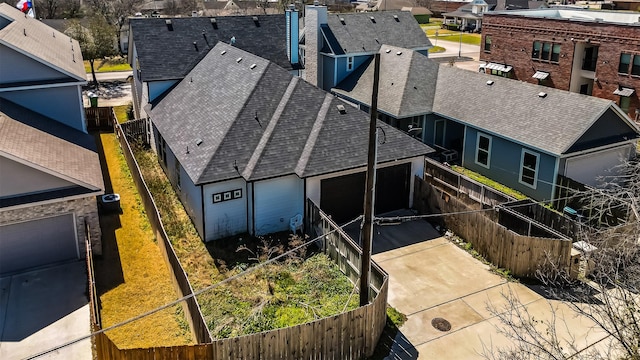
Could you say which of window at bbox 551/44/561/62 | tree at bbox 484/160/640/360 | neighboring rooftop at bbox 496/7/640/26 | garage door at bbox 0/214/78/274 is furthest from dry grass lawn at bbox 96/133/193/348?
neighboring rooftop at bbox 496/7/640/26

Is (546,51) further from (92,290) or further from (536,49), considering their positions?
(92,290)

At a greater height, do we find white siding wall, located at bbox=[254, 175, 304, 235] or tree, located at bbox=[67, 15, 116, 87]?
tree, located at bbox=[67, 15, 116, 87]

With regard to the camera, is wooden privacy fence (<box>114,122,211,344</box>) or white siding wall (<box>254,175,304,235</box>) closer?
wooden privacy fence (<box>114,122,211,344</box>)

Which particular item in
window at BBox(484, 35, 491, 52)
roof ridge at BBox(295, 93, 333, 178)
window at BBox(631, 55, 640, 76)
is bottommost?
roof ridge at BBox(295, 93, 333, 178)

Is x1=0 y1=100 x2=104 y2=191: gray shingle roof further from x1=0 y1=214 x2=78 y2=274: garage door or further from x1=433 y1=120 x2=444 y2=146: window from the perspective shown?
x1=433 y1=120 x2=444 y2=146: window

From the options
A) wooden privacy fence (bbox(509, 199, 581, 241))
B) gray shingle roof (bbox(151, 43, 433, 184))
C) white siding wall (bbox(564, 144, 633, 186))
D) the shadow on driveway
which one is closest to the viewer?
wooden privacy fence (bbox(509, 199, 581, 241))

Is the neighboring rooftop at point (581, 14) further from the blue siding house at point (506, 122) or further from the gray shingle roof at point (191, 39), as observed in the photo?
the gray shingle roof at point (191, 39)
